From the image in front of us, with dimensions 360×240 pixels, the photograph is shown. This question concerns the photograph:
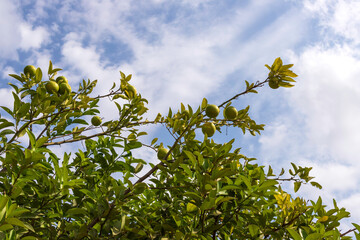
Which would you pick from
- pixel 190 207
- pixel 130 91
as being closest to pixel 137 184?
pixel 190 207

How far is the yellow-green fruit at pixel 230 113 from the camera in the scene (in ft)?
11.5

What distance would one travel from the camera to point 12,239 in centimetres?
237

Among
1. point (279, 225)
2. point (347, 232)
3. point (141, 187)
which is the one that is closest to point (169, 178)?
point (141, 187)

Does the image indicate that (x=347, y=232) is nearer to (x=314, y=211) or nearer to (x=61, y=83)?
(x=314, y=211)

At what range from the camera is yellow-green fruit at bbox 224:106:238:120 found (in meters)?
3.52

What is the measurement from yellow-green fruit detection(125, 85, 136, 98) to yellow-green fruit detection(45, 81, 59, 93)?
0.78 metres

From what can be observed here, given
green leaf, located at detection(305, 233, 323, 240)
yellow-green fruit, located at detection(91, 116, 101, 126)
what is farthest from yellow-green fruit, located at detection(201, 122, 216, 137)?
yellow-green fruit, located at detection(91, 116, 101, 126)

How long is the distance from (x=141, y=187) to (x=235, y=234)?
1.09m

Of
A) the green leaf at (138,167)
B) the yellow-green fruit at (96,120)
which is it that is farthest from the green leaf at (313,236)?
the yellow-green fruit at (96,120)

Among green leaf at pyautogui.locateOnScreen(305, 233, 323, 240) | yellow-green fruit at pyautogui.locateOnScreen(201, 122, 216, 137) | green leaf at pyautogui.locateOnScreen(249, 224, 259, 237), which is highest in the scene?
yellow-green fruit at pyautogui.locateOnScreen(201, 122, 216, 137)

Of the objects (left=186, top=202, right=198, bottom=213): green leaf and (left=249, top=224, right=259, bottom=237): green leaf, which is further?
(left=249, top=224, right=259, bottom=237): green leaf

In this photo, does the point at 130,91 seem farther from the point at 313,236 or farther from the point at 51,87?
the point at 313,236

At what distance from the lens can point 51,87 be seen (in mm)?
3617

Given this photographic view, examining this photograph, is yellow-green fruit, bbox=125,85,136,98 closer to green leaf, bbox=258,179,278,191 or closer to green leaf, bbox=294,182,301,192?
green leaf, bbox=258,179,278,191
